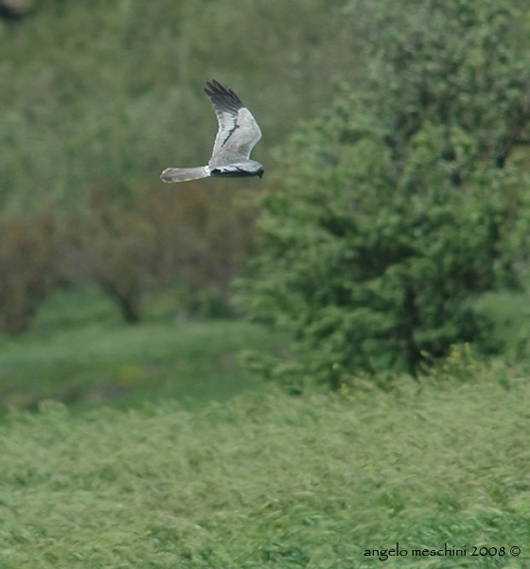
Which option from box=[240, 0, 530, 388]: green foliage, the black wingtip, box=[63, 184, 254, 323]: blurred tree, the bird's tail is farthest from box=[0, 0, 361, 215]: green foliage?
the bird's tail

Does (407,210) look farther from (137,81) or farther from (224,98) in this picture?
(137,81)

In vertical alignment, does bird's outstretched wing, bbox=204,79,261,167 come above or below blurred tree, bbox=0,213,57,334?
above

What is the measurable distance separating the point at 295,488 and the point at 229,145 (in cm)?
402

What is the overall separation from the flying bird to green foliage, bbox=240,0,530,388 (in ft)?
32.3

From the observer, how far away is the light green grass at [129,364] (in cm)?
3738

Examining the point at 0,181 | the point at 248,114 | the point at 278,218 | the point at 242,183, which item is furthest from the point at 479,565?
the point at 0,181

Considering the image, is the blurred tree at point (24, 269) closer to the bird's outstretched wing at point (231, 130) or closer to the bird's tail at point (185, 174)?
the bird's outstretched wing at point (231, 130)

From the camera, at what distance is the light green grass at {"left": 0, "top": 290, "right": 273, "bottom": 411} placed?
37375 mm

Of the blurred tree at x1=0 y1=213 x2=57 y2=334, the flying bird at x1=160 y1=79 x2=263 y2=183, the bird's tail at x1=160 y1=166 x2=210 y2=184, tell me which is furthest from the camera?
the blurred tree at x1=0 y1=213 x2=57 y2=334

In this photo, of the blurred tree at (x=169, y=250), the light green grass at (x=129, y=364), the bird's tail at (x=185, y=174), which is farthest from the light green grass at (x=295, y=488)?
the blurred tree at (x=169, y=250)

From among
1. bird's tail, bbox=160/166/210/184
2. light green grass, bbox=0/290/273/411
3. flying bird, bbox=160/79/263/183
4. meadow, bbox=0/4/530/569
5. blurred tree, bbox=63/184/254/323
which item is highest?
flying bird, bbox=160/79/263/183

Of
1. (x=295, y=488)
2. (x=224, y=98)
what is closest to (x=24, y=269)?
(x=224, y=98)

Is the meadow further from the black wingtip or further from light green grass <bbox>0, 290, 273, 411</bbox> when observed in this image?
the black wingtip

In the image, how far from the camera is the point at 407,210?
24.6 metres
